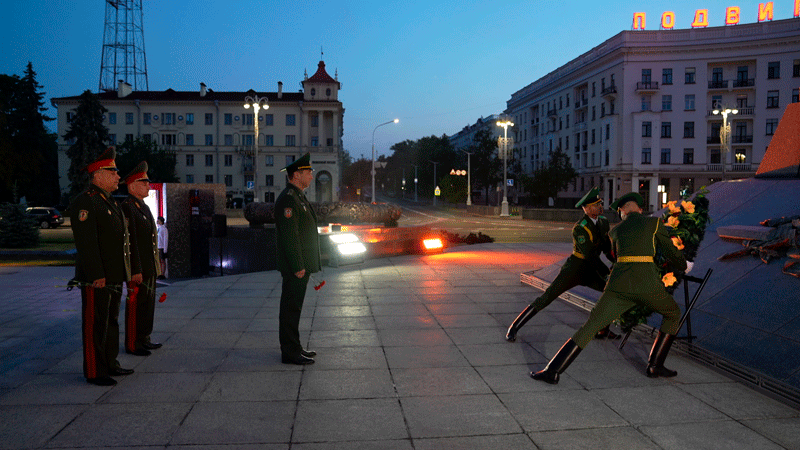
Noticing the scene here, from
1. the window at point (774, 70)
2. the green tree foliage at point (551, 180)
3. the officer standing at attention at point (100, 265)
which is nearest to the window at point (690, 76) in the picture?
the window at point (774, 70)

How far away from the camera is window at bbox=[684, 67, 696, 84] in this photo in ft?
180

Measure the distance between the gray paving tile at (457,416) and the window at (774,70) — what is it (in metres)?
61.5

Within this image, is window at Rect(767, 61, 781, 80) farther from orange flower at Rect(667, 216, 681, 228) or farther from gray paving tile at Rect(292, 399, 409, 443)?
gray paving tile at Rect(292, 399, 409, 443)

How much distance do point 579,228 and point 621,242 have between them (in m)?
1.24

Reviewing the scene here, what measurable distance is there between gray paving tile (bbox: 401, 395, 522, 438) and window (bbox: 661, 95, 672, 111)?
59.1m

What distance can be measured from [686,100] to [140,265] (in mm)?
60592

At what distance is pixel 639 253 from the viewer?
4785 millimetres

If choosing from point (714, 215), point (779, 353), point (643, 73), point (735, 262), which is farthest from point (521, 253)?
point (643, 73)

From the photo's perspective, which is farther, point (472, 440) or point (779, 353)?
point (779, 353)

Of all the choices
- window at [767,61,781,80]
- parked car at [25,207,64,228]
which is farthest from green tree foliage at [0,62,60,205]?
window at [767,61,781,80]

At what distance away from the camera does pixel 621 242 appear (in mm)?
4891

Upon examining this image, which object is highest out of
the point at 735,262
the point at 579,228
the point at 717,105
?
the point at 717,105

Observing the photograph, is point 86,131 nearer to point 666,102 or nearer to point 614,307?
point 666,102

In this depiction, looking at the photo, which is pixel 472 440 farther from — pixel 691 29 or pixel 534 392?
pixel 691 29
